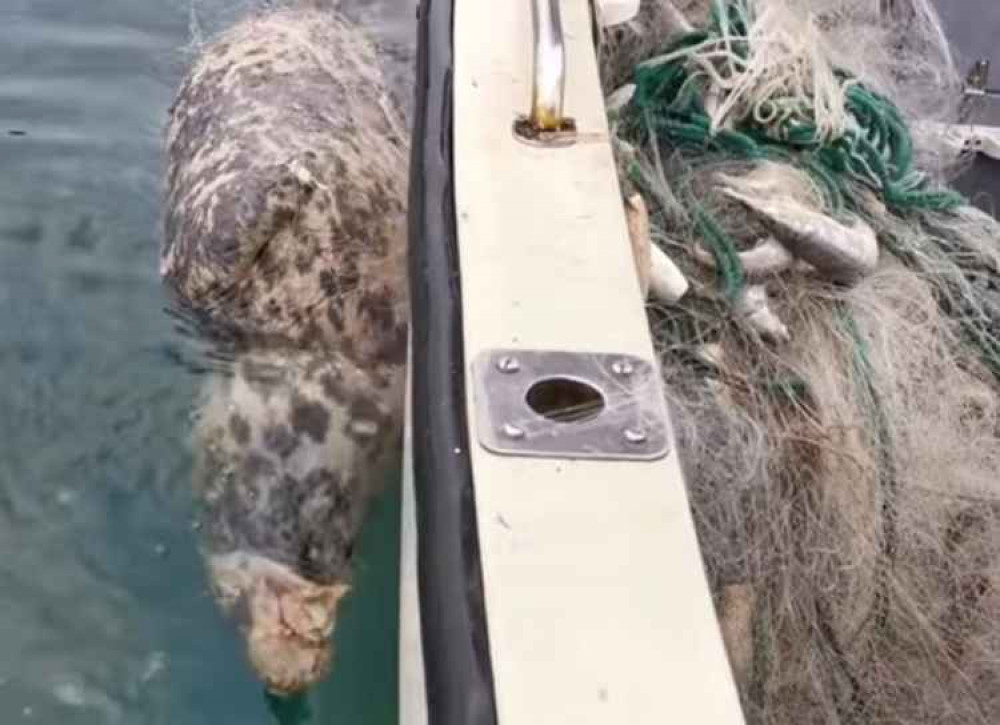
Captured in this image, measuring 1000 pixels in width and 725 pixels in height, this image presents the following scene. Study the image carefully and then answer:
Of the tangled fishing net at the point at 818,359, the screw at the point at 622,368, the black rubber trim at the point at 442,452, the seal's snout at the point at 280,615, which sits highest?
the screw at the point at 622,368

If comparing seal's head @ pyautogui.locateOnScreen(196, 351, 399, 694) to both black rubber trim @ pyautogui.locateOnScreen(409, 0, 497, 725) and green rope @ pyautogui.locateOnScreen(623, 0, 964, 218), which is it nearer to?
black rubber trim @ pyautogui.locateOnScreen(409, 0, 497, 725)

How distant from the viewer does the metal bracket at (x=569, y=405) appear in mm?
1734

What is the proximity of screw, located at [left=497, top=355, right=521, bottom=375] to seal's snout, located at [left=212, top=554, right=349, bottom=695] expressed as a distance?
1030mm

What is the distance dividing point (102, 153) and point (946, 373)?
2418 mm

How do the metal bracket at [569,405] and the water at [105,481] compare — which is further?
the water at [105,481]

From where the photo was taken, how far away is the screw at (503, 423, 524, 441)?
68.7 inches

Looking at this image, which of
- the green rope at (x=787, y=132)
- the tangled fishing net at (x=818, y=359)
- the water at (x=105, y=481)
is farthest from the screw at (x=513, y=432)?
the green rope at (x=787, y=132)

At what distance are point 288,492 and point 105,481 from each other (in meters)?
0.41

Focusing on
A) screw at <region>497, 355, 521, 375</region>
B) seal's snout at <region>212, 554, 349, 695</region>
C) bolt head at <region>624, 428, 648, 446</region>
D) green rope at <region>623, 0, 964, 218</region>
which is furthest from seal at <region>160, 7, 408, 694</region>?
bolt head at <region>624, 428, 648, 446</region>

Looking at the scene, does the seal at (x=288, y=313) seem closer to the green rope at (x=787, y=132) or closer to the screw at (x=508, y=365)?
the green rope at (x=787, y=132)

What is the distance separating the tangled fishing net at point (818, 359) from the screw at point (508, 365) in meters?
0.59

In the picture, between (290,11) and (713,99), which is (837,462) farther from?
(290,11)

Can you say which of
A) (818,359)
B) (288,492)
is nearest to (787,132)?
(818,359)

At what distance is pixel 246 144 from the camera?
131 inches
